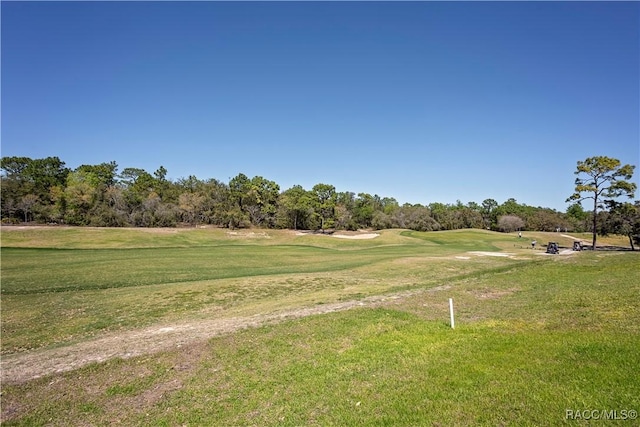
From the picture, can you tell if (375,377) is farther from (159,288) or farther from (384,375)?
(159,288)

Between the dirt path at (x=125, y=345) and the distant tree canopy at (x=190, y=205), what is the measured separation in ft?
259

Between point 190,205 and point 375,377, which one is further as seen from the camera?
point 190,205

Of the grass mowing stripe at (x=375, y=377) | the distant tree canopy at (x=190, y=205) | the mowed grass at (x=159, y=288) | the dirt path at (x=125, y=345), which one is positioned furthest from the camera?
the distant tree canopy at (x=190, y=205)

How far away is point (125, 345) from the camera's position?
478 inches

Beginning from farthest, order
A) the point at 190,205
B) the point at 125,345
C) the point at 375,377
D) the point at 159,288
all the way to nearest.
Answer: the point at 190,205 → the point at 159,288 → the point at 125,345 → the point at 375,377

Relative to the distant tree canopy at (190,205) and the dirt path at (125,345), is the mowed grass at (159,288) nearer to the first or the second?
the dirt path at (125,345)

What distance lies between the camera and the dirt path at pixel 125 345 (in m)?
10.4

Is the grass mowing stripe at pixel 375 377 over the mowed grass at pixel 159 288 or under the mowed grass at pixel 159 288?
over

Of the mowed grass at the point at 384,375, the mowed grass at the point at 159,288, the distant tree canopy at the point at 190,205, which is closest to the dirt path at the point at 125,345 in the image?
the mowed grass at the point at 384,375

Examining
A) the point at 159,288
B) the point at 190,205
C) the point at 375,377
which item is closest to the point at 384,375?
the point at 375,377

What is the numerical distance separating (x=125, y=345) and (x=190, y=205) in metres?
100

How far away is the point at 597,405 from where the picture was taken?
19.8 feet

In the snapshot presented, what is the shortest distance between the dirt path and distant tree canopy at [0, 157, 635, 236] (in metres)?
78.8

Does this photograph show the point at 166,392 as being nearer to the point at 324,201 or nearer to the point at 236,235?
the point at 236,235
